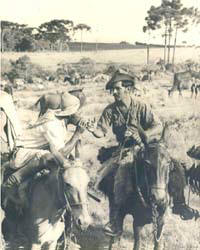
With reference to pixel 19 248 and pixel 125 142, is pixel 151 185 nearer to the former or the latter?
pixel 125 142

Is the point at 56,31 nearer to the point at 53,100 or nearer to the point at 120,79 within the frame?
the point at 53,100

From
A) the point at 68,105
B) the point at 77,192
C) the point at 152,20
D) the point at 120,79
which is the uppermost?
the point at 152,20

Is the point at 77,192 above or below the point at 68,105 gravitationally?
below

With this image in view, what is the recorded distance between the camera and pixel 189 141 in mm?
5230

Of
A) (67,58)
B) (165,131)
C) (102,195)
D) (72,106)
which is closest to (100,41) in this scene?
(67,58)

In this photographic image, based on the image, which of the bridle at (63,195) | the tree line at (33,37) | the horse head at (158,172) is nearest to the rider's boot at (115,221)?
the horse head at (158,172)

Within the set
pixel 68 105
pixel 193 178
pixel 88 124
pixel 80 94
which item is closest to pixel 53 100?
pixel 68 105

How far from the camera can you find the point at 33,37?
5535 mm

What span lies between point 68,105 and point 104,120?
1.16 ft

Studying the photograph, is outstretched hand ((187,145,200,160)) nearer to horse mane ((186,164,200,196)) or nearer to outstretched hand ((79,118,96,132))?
horse mane ((186,164,200,196))

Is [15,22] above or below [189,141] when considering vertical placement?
above

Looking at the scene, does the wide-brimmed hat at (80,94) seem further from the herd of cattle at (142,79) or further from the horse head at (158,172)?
the horse head at (158,172)

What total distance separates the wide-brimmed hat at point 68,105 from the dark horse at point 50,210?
614mm

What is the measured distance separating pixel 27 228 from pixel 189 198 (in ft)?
4.94
